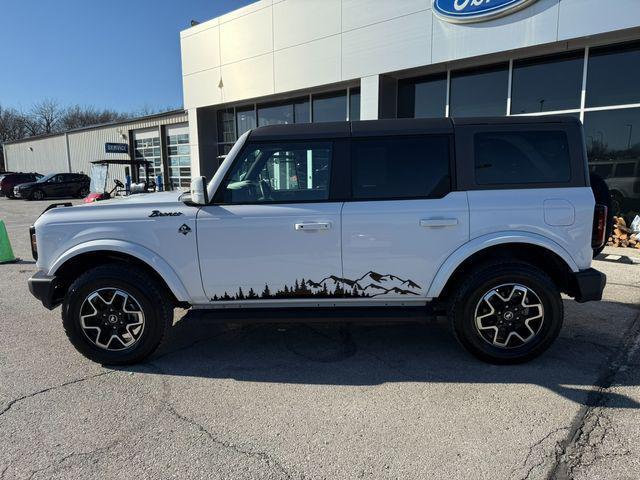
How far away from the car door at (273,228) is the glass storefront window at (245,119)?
13.0 m

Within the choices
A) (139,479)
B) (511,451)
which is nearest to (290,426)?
(139,479)

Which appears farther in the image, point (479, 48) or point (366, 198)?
point (479, 48)

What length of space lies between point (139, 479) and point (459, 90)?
35.1ft

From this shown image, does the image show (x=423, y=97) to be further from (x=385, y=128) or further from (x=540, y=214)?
(x=540, y=214)

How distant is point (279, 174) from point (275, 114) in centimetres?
1226

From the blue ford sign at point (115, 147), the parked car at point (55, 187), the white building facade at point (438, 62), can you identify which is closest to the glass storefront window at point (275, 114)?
the white building facade at point (438, 62)

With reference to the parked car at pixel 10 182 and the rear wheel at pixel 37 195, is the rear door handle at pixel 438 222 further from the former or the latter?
the parked car at pixel 10 182

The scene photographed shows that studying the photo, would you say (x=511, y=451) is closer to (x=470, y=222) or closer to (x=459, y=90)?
(x=470, y=222)

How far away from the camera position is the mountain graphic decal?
11.8 feet

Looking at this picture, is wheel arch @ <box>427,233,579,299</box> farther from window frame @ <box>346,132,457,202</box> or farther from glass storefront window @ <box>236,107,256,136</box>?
glass storefront window @ <box>236,107,256,136</box>

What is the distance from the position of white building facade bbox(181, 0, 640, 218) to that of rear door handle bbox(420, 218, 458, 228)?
734 cm

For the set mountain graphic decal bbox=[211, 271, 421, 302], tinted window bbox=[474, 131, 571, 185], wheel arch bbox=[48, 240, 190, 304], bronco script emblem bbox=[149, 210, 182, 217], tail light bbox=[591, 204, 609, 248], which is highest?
tinted window bbox=[474, 131, 571, 185]

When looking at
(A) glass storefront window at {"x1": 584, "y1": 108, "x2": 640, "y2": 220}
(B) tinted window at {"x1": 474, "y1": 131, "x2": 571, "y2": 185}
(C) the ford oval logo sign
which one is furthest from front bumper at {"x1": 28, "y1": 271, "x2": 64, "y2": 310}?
(A) glass storefront window at {"x1": 584, "y1": 108, "x2": 640, "y2": 220}

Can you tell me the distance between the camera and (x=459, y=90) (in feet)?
35.1
